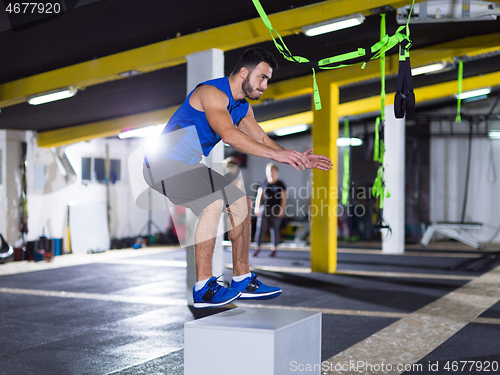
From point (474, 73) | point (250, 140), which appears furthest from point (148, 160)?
point (474, 73)

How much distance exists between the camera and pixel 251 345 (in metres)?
2.31

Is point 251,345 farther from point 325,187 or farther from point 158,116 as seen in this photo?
point 158,116

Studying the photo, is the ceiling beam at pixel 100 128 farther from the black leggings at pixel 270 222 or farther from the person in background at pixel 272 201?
the black leggings at pixel 270 222

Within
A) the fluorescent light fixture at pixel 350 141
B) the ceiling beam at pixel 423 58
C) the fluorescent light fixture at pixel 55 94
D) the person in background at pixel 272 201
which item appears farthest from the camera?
the fluorescent light fixture at pixel 350 141

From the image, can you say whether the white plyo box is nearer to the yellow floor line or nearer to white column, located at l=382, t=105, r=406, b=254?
the yellow floor line

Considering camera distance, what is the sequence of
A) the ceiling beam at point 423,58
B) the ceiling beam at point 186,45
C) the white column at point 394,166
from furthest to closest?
the white column at point 394,166 < the ceiling beam at point 423,58 < the ceiling beam at point 186,45

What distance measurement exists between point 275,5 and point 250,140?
3.23 meters

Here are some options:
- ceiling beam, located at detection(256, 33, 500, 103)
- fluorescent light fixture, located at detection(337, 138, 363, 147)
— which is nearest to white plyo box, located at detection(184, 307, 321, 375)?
ceiling beam, located at detection(256, 33, 500, 103)

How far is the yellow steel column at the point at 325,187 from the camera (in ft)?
25.4

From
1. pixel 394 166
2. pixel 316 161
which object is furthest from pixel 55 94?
pixel 394 166

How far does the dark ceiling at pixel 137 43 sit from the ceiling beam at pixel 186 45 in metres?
0.08

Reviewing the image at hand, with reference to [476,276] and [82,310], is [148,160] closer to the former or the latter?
[82,310]

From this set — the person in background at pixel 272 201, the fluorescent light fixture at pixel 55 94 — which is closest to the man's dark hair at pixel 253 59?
the fluorescent light fixture at pixel 55 94

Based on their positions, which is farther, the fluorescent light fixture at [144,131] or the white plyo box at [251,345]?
the fluorescent light fixture at [144,131]
